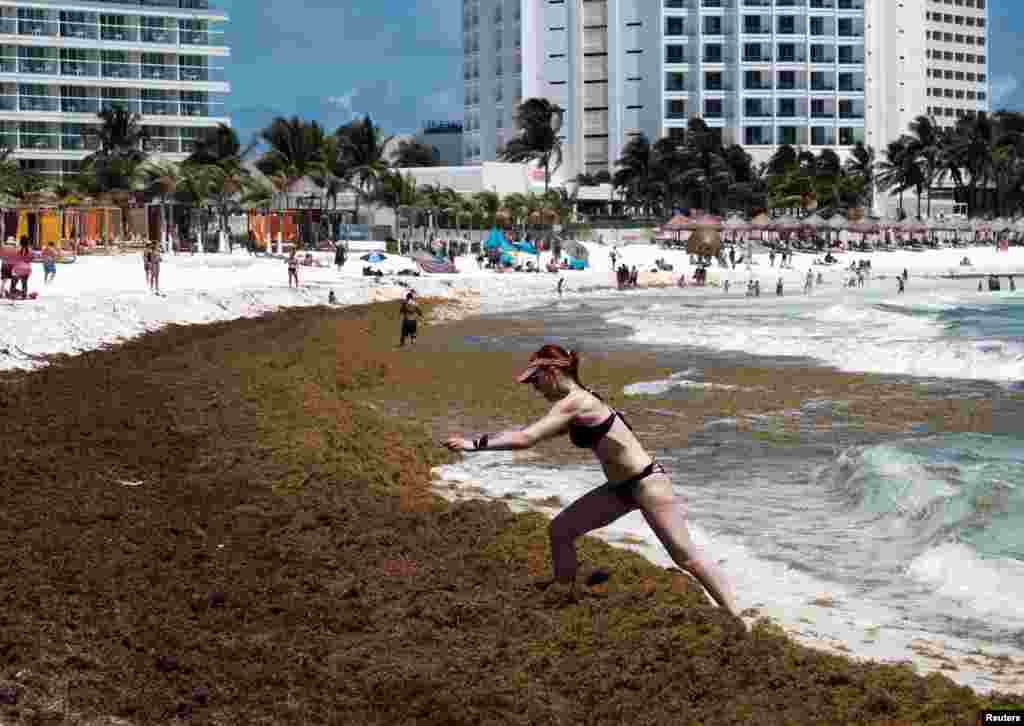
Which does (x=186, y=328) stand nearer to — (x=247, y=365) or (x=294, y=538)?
(x=247, y=365)

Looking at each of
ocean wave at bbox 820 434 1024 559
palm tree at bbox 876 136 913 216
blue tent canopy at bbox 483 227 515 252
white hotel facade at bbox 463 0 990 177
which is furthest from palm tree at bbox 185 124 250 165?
ocean wave at bbox 820 434 1024 559

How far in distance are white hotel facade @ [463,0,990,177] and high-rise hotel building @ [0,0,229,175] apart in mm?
38087

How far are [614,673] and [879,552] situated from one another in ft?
16.7

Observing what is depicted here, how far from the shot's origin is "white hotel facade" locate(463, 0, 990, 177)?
130250mm

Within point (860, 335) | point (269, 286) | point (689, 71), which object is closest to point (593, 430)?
point (860, 335)

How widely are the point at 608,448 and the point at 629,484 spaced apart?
0.24 metres

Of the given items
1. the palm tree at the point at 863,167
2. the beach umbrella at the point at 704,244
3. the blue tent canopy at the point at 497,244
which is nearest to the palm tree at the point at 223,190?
the blue tent canopy at the point at 497,244

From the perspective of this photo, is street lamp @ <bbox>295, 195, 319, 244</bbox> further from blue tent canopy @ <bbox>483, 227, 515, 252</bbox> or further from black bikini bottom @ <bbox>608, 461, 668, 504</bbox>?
black bikini bottom @ <bbox>608, 461, 668, 504</bbox>

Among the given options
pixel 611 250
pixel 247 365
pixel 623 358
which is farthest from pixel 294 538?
pixel 611 250

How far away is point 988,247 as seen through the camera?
376ft

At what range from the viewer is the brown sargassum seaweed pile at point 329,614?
23.5ft

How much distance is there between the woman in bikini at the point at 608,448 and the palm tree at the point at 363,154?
279 ft

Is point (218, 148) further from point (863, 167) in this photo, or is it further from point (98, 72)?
point (863, 167)

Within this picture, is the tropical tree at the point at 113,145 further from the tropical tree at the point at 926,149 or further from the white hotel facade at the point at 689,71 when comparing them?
the tropical tree at the point at 926,149
